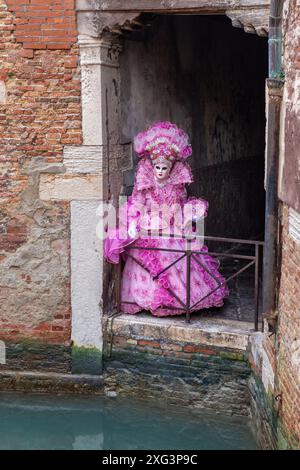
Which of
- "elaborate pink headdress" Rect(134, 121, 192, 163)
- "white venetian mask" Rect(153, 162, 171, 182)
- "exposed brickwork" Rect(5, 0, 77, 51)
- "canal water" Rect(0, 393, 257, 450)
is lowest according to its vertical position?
"canal water" Rect(0, 393, 257, 450)

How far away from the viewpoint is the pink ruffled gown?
283 inches

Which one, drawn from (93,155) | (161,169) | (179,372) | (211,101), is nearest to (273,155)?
(161,169)

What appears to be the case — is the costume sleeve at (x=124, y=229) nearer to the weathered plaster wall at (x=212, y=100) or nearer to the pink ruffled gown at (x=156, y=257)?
the pink ruffled gown at (x=156, y=257)

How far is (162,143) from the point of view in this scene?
7.16 m

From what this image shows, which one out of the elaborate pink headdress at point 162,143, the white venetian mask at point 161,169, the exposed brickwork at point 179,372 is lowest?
the exposed brickwork at point 179,372

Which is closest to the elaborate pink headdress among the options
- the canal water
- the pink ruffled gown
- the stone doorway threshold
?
the pink ruffled gown

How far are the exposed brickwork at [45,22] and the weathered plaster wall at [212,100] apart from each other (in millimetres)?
755

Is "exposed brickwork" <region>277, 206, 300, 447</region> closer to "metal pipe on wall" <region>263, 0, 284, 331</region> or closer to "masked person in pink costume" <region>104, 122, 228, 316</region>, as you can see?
"metal pipe on wall" <region>263, 0, 284, 331</region>

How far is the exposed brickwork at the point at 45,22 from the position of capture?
6758 millimetres

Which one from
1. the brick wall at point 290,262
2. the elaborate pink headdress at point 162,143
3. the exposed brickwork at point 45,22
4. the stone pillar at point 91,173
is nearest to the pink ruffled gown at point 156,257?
the elaborate pink headdress at point 162,143

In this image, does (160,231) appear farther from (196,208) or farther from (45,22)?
(45,22)

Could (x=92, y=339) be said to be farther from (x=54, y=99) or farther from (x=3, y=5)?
(x=3, y=5)

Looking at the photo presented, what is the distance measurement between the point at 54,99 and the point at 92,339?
7.16ft

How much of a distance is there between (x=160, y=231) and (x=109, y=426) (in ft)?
5.98
